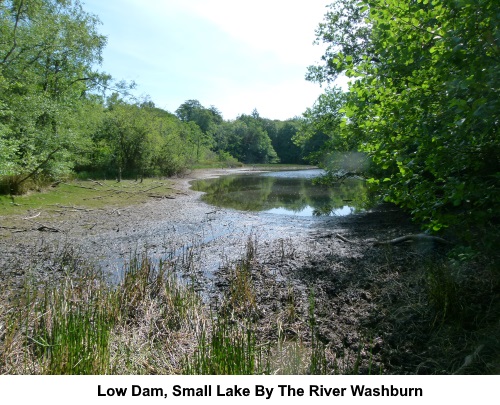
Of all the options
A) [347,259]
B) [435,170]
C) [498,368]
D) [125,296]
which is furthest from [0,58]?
[498,368]

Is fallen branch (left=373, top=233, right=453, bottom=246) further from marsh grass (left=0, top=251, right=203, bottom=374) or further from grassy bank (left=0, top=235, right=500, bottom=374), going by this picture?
marsh grass (left=0, top=251, right=203, bottom=374)

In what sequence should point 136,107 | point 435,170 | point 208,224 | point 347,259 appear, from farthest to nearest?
point 136,107 → point 208,224 → point 347,259 → point 435,170

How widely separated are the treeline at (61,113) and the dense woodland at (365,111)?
3.5 inches

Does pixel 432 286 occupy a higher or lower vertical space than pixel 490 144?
lower

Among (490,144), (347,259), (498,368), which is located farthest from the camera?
(347,259)

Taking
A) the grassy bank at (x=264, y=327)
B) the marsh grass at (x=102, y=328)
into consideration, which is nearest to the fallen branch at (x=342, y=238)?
the grassy bank at (x=264, y=327)

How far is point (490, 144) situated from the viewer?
14.6 ft

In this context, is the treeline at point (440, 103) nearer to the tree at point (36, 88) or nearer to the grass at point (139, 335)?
the grass at point (139, 335)

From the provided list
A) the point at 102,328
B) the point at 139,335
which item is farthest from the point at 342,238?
the point at 102,328

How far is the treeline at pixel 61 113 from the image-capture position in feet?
53.6

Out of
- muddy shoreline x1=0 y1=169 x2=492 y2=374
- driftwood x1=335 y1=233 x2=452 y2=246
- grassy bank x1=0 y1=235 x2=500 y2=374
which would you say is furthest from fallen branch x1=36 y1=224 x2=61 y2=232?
driftwood x1=335 y1=233 x2=452 y2=246

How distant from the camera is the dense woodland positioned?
4.07 metres

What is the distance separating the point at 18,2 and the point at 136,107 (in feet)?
52.7

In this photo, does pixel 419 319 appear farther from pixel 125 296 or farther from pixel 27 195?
pixel 27 195
